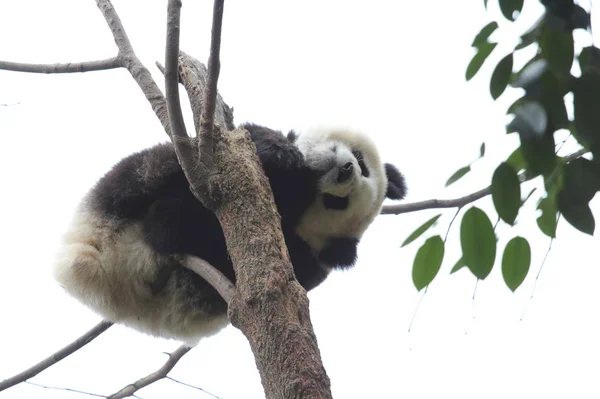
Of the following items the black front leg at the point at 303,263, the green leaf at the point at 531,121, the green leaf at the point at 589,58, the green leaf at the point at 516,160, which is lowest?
the green leaf at the point at 531,121

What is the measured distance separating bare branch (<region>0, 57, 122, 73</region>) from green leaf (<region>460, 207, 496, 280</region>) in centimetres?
327

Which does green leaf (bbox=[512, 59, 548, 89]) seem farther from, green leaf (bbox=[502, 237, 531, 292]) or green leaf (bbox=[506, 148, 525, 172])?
green leaf (bbox=[502, 237, 531, 292])

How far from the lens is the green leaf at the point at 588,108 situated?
1238 mm

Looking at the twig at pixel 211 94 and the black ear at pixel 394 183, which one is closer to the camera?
the twig at pixel 211 94

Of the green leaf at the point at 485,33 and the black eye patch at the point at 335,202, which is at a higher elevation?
the black eye patch at the point at 335,202

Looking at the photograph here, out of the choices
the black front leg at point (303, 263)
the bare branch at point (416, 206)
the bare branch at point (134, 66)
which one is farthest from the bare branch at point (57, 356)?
the bare branch at point (416, 206)

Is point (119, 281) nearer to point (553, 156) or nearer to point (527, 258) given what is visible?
point (527, 258)

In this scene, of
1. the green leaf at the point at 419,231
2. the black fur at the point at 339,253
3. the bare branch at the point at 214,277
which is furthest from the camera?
the black fur at the point at 339,253

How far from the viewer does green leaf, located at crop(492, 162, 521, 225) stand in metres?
1.50

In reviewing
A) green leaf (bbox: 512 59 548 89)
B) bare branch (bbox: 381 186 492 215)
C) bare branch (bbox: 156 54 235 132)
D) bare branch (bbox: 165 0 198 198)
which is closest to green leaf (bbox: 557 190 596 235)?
green leaf (bbox: 512 59 548 89)

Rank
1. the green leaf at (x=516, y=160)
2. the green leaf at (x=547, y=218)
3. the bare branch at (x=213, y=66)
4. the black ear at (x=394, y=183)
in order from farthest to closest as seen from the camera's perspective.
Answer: the black ear at (x=394, y=183) < the bare branch at (x=213, y=66) < the green leaf at (x=547, y=218) < the green leaf at (x=516, y=160)

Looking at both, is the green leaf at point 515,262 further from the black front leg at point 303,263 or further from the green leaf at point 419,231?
the black front leg at point 303,263

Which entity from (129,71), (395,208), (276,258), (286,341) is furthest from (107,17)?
(286,341)

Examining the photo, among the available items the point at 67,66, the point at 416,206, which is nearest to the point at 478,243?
the point at 416,206
